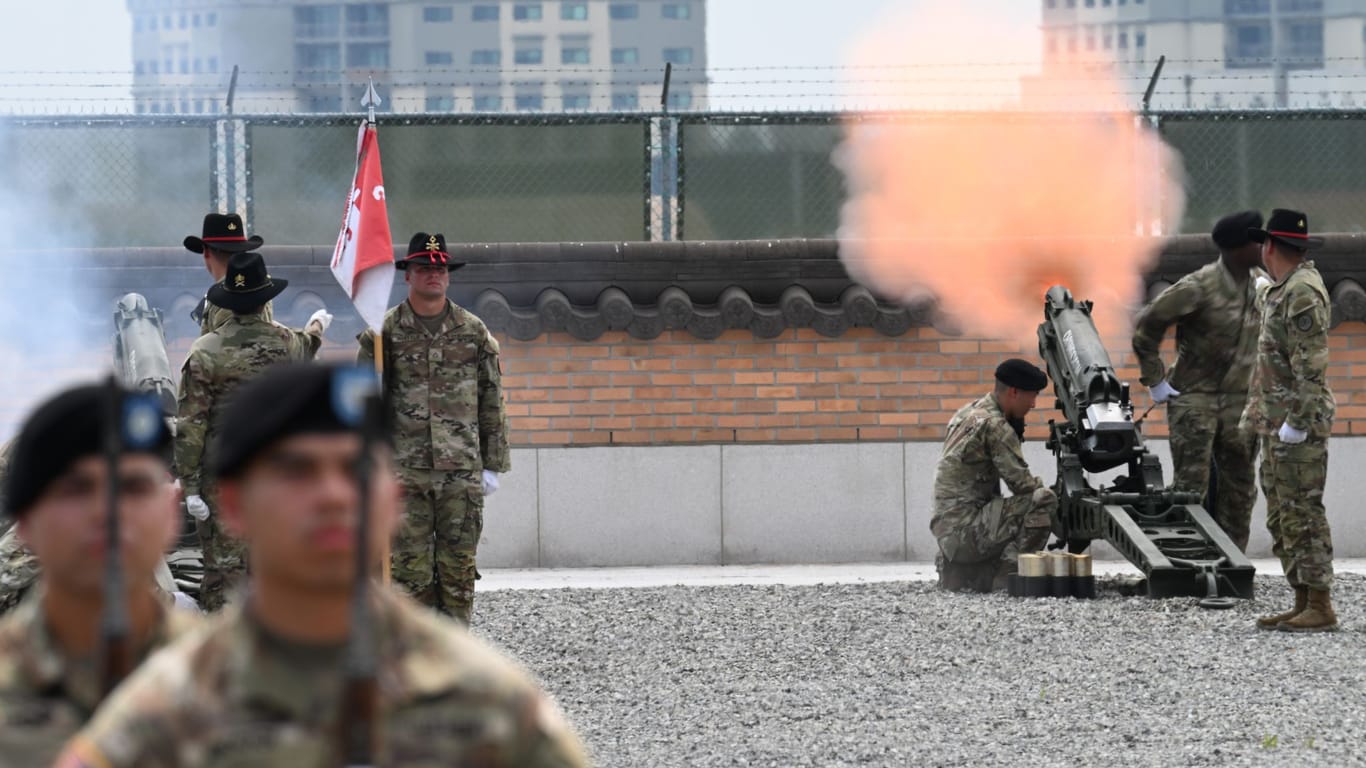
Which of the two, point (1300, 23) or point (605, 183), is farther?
point (1300, 23)

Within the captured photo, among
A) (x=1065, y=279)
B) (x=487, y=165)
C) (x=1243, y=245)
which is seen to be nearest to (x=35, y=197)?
(x=487, y=165)

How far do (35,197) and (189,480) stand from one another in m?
7.53

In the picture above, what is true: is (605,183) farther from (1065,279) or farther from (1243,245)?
(1243,245)

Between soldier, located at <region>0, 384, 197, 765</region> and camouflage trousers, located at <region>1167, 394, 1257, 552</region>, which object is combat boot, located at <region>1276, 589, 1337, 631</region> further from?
soldier, located at <region>0, 384, 197, 765</region>

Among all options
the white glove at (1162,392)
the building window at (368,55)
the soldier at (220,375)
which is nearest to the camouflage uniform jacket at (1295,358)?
the white glove at (1162,392)

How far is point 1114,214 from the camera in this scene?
14.8 meters

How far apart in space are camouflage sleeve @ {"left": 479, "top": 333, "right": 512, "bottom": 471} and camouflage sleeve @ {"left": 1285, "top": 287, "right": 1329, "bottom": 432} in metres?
3.48

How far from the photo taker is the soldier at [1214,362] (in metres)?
11.8

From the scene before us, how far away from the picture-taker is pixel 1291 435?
31.2ft

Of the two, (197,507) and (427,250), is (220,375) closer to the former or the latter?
(197,507)

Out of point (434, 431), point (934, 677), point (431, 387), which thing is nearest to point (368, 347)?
point (431, 387)

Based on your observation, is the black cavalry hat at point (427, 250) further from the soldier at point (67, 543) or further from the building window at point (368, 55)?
the building window at point (368, 55)

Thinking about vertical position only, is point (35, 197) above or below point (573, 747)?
above

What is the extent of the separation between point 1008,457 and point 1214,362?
135 cm
